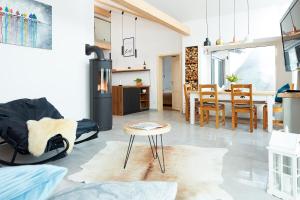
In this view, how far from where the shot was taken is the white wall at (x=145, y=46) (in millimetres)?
7977

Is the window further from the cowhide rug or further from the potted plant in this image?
the cowhide rug

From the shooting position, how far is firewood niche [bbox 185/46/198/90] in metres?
6.73

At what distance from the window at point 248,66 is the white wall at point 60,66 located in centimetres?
394

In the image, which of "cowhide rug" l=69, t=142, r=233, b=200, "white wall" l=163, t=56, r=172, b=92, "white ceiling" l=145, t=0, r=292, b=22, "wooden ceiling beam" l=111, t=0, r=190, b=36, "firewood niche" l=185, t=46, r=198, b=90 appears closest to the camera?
"cowhide rug" l=69, t=142, r=233, b=200

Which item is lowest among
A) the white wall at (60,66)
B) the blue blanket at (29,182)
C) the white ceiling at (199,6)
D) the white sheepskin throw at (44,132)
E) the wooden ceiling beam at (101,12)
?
the white sheepskin throw at (44,132)

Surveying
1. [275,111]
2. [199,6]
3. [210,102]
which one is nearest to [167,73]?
[199,6]

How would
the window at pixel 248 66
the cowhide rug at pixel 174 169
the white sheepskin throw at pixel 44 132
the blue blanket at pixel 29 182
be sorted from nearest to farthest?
the blue blanket at pixel 29 182 < the cowhide rug at pixel 174 169 < the white sheepskin throw at pixel 44 132 < the window at pixel 248 66

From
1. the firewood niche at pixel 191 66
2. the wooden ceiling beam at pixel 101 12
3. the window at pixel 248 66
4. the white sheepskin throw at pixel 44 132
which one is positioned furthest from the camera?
the wooden ceiling beam at pixel 101 12

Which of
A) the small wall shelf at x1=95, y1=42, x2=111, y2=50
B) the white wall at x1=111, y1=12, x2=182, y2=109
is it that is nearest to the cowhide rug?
the white wall at x1=111, y1=12, x2=182, y2=109

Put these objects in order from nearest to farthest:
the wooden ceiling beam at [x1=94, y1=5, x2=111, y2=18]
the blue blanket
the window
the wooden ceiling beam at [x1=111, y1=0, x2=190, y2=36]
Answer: the blue blanket
the wooden ceiling beam at [x1=111, y1=0, x2=190, y2=36]
the window
the wooden ceiling beam at [x1=94, y1=5, x2=111, y2=18]

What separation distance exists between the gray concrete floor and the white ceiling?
304 centimetres

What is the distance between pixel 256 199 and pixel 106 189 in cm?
162

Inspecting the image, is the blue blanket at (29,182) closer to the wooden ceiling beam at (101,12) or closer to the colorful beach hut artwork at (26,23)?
the colorful beach hut artwork at (26,23)

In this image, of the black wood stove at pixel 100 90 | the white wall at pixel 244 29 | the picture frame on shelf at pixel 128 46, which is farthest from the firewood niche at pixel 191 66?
the black wood stove at pixel 100 90
